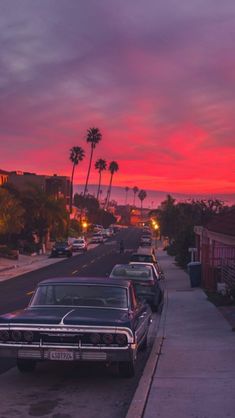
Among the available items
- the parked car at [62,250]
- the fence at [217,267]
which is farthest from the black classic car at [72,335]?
the parked car at [62,250]

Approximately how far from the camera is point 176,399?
27.5ft

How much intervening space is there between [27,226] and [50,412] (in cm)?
6217

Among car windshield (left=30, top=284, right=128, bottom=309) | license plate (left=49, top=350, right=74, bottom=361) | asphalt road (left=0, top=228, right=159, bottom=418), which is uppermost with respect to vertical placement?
car windshield (left=30, top=284, right=128, bottom=309)

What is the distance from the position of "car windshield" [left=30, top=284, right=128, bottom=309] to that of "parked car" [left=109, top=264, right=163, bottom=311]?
911 cm

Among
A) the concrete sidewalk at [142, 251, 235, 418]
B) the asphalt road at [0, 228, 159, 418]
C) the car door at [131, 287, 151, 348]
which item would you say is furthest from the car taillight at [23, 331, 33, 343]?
the concrete sidewalk at [142, 251, 235, 418]

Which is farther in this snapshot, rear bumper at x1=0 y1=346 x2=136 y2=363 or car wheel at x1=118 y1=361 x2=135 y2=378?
car wheel at x1=118 y1=361 x2=135 y2=378

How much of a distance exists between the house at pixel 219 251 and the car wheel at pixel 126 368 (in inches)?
422

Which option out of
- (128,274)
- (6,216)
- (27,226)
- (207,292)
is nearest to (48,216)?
(27,226)

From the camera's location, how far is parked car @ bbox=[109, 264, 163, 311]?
20.1 meters

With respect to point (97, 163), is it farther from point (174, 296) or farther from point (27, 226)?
point (174, 296)

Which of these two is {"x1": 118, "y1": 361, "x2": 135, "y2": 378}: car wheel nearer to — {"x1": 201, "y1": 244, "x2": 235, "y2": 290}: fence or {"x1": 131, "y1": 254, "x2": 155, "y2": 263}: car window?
{"x1": 201, "y1": 244, "x2": 235, "y2": 290}: fence

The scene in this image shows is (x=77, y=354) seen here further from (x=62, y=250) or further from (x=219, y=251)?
(x=62, y=250)

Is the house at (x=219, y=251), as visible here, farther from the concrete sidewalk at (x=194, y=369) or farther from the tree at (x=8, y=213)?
the tree at (x=8, y=213)

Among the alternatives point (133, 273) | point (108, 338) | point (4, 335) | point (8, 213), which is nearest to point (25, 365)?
point (4, 335)
